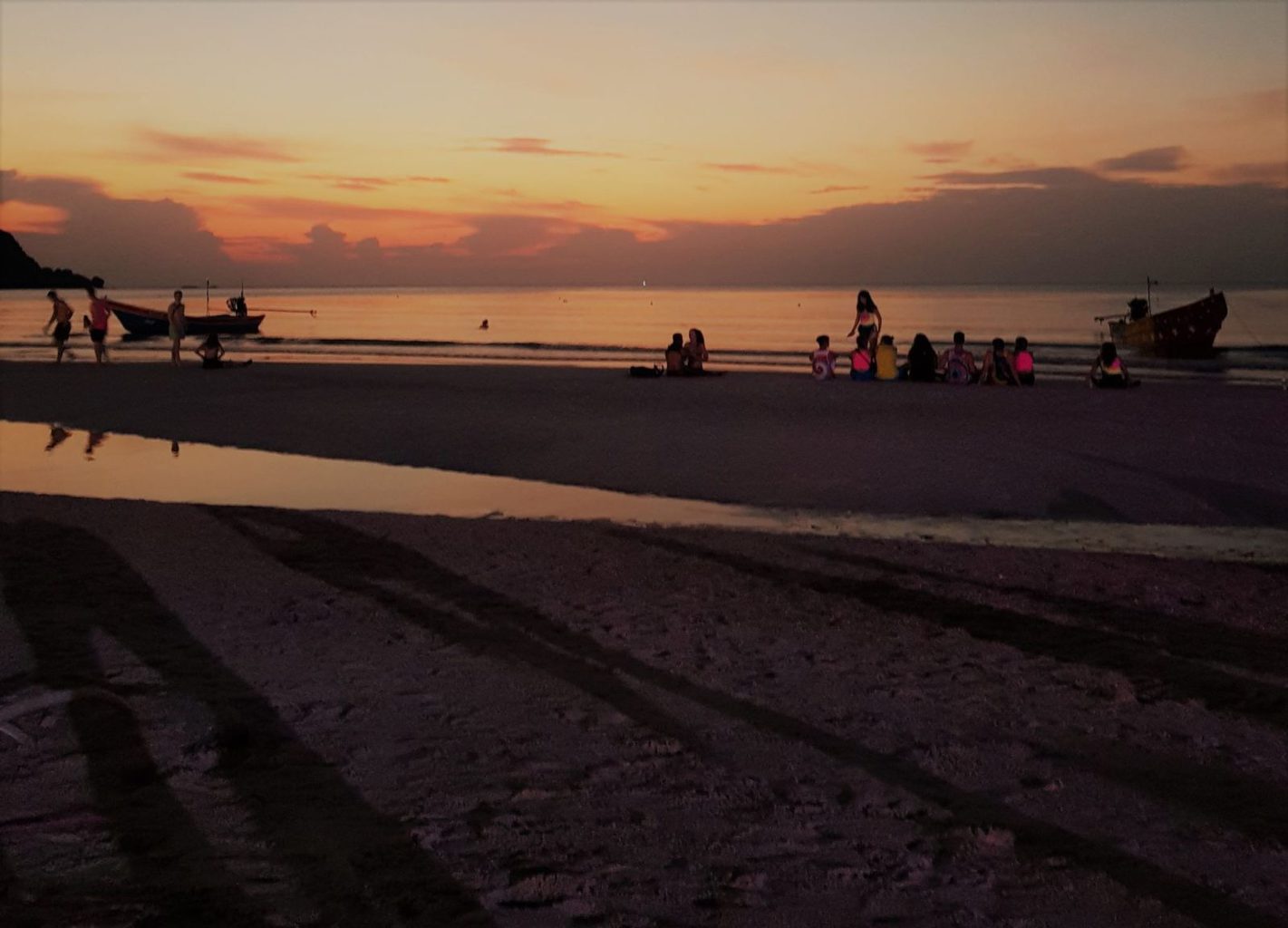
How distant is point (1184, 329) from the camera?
40.3 meters

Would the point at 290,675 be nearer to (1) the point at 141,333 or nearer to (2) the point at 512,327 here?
(1) the point at 141,333

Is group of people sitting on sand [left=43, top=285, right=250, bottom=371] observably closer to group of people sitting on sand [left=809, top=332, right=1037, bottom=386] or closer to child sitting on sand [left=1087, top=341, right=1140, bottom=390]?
group of people sitting on sand [left=809, top=332, right=1037, bottom=386]

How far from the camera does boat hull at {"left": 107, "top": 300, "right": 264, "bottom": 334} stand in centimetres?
5572

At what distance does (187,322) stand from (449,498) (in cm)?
4718

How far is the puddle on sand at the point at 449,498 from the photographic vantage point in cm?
996

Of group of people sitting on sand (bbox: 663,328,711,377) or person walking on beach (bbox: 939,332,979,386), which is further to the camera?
group of people sitting on sand (bbox: 663,328,711,377)

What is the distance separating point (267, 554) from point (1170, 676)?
6.33 metres

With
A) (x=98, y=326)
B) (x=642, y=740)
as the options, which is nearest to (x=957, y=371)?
(x=642, y=740)

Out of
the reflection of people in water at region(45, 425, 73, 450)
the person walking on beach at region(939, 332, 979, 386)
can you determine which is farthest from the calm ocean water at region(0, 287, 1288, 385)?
the reflection of people in water at region(45, 425, 73, 450)

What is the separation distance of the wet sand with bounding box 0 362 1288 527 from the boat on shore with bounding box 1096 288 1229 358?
2025cm

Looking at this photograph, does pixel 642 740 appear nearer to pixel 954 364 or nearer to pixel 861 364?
pixel 954 364

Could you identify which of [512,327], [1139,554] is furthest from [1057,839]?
[512,327]

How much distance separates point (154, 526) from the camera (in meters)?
10.1

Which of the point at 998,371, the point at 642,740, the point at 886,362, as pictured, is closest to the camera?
the point at 642,740
